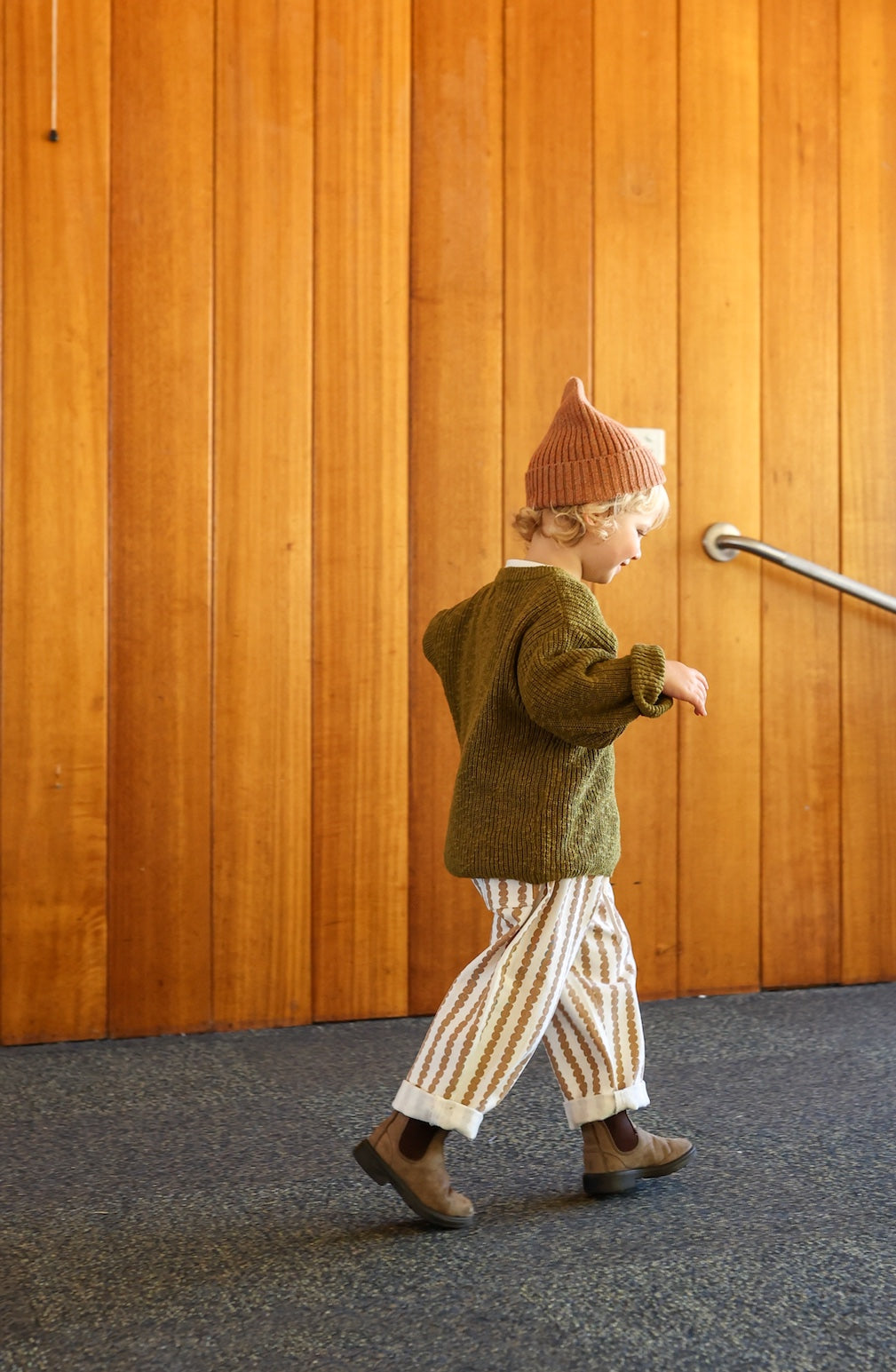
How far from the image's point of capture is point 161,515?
190 cm

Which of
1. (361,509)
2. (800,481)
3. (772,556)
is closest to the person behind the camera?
(361,509)

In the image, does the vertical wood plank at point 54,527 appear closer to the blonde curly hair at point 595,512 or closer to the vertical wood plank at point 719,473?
the blonde curly hair at point 595,512

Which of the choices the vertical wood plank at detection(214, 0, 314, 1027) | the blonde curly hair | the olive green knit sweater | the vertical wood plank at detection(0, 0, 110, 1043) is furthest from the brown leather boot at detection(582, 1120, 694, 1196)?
the vertical wood plank at detection(0, 0, 110, 1043)

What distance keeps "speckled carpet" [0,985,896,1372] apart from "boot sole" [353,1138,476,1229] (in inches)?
0.7

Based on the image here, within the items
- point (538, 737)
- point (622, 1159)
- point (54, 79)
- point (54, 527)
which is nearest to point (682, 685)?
point (538, 737)

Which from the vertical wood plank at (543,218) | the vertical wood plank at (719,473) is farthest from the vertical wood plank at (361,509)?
the vertical wood plank at (719,473)

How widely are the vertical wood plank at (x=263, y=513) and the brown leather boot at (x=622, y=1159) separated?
2.46 ft

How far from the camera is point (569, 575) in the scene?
1.29 m

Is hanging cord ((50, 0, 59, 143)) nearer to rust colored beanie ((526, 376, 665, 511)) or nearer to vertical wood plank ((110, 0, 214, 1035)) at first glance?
vertical wood plank ((110, 0, 214, 1035))

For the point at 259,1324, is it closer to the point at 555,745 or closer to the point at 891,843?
the point at 555,745

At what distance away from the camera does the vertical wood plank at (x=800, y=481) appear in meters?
2.19

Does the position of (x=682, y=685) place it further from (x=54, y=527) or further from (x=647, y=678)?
(x=54, y=527)

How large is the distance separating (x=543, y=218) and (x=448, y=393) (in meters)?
0.34

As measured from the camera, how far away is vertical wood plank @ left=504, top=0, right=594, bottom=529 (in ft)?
6.72
